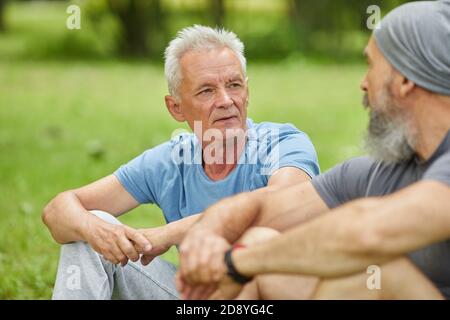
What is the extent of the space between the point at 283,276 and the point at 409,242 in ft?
1.82

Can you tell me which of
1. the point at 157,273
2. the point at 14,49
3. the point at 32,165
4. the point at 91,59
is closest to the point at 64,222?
the point at 157,273

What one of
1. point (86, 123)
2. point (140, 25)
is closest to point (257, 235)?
point (86, 123)

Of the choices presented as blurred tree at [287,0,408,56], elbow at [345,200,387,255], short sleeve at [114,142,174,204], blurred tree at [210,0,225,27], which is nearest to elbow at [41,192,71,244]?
short sleeve at [114,142,174,204]

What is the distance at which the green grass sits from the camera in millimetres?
6168

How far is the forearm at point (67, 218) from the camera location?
12.3 ft

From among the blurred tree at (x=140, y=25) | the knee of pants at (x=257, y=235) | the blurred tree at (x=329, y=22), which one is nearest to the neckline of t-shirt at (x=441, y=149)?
the knee of pants at (x=257, y=235)

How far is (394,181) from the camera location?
318cm

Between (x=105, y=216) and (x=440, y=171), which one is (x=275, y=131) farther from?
(x=440, y=171)

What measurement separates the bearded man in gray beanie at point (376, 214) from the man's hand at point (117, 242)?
1.65ft

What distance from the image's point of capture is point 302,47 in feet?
56.2

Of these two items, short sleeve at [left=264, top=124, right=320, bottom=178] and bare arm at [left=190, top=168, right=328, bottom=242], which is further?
short sleeve at [left=264, top=124, right=320, bottom=178]

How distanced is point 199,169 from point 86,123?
21.8 ft

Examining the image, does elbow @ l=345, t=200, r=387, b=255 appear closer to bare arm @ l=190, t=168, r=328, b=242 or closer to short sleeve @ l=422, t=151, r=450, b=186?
short sleeve @ l=422, t=151, r=450, b=186

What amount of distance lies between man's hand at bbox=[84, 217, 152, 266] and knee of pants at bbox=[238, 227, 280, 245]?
0.63 metres
